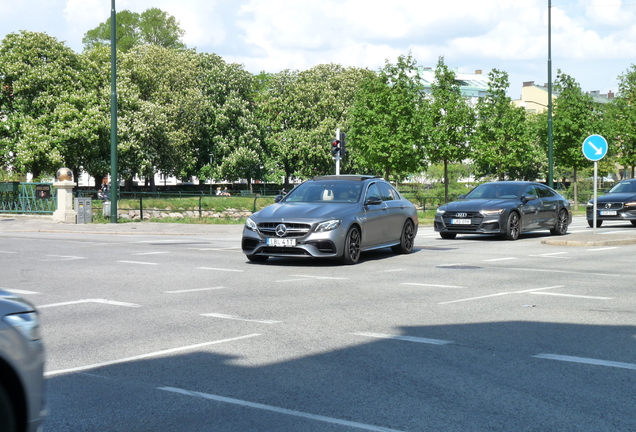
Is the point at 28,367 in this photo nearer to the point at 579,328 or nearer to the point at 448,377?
the point at 448,377

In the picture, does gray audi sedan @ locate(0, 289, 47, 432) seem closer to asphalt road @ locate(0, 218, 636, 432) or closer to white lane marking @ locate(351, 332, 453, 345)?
asphalt road @ locate(0, 218, 636, 432)

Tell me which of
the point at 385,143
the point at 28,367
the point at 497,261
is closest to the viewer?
the point at 28,367

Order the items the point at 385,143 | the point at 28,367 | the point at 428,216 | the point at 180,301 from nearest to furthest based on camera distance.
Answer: the point at 28,367, the point at 180,301, the point at 428,216, the point at 385,143

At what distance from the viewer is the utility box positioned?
91.8 ft

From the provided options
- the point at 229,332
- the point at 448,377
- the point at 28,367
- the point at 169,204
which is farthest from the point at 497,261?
the point at 169,204

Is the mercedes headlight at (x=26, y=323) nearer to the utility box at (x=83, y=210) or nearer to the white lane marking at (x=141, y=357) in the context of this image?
the white lane marking at (x=141, y=357)

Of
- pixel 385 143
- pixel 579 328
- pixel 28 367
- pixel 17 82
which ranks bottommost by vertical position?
pixel 579 328

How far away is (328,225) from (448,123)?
1056 inches

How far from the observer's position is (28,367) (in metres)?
3.23

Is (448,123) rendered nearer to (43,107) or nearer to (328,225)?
(43,107)

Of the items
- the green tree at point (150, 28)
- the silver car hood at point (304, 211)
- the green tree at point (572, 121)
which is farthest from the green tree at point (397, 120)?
the green tree at point (150, 28)

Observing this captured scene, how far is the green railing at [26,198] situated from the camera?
31.9m

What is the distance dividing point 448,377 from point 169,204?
2727 centimetres

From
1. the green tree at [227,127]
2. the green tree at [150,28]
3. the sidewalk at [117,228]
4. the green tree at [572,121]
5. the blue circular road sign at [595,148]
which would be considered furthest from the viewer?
the green tree at [150,28]
